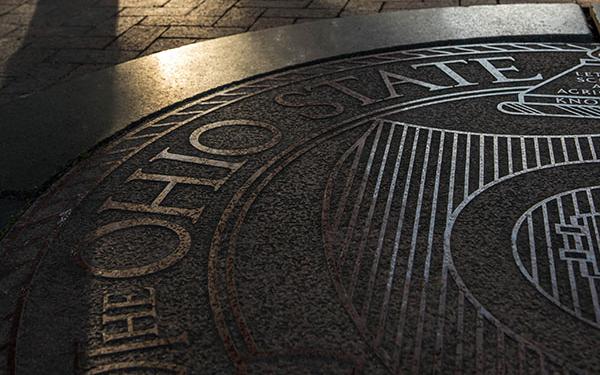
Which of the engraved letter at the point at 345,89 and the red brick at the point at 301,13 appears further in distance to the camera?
the red brick at the point at 301,13

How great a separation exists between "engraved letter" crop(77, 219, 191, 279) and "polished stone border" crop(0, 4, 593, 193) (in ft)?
1.70

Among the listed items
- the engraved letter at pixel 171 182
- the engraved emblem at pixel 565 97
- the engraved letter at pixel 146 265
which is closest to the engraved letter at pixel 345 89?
the engraved emblem at pixel 565 97

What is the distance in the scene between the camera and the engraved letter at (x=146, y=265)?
222 cm

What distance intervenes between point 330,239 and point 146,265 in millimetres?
569

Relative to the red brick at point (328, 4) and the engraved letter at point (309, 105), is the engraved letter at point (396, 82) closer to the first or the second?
the engraved letter at point (309, 105)

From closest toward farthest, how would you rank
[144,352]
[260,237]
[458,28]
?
[144,352]
[260,237]
[458,28]

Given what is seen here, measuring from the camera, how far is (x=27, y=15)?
17.3 feet

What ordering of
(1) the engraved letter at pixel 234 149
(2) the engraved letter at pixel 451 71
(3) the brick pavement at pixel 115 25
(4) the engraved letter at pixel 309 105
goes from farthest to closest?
(3) the brick pavement at pixel 115 25 → (2) the engraved letter at pixel 451 71 → (4) the engraved letter at pixel 309 105 → (1) the engraved letter at pixel 234 149

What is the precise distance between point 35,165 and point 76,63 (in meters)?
1.50

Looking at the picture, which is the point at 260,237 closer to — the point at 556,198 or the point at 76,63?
the point at 556,198

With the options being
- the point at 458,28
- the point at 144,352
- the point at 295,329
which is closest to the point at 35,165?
the point at 144,352

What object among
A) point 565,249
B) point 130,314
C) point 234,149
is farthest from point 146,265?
point 565,249

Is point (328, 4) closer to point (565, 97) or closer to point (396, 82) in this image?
point (396, 82)

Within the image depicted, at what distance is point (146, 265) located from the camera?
225cm
